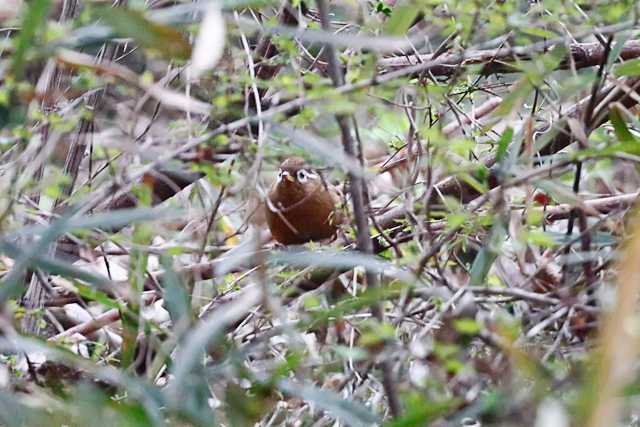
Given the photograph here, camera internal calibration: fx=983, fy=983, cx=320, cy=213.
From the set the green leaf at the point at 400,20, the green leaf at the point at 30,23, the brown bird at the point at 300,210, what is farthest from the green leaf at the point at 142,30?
the brown bird at the point at 300,210

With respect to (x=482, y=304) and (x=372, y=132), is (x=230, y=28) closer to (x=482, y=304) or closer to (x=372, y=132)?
(x=482, y=304)

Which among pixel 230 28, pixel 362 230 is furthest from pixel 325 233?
pixel 362 230

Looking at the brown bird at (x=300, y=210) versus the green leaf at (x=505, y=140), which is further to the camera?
the brown bird at (x=300, y=210)

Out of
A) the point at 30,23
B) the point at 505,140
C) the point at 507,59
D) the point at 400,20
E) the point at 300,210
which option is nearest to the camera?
the point at 30,23

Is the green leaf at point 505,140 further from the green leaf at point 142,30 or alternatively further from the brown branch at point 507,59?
the brown branch at point 507,59

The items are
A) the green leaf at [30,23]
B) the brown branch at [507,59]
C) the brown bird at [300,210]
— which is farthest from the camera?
the brown bird at [300,210]

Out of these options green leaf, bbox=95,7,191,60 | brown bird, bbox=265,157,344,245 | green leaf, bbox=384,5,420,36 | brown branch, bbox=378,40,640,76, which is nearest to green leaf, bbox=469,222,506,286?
green leaf, bbox=384,5,420,36

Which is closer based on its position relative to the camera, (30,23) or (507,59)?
(30,23)

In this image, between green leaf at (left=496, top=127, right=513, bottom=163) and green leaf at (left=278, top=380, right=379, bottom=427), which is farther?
green leaf at (left=496, top=127, right=513, bottom=163)

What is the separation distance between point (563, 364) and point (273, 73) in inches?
30.9

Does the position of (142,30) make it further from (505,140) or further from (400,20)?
(505,140)

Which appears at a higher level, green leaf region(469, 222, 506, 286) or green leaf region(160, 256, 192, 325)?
green leaf region(160, 256, 192, 325)

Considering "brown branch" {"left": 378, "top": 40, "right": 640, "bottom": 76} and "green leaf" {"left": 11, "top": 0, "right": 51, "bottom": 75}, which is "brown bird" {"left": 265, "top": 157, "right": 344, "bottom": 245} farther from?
"green leaf" {"left": 11, "top": 0, "right": 51, "bottom": 75}

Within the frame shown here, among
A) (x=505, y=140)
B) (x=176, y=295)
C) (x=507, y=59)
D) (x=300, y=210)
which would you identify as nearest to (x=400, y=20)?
(x=505, y=140)
